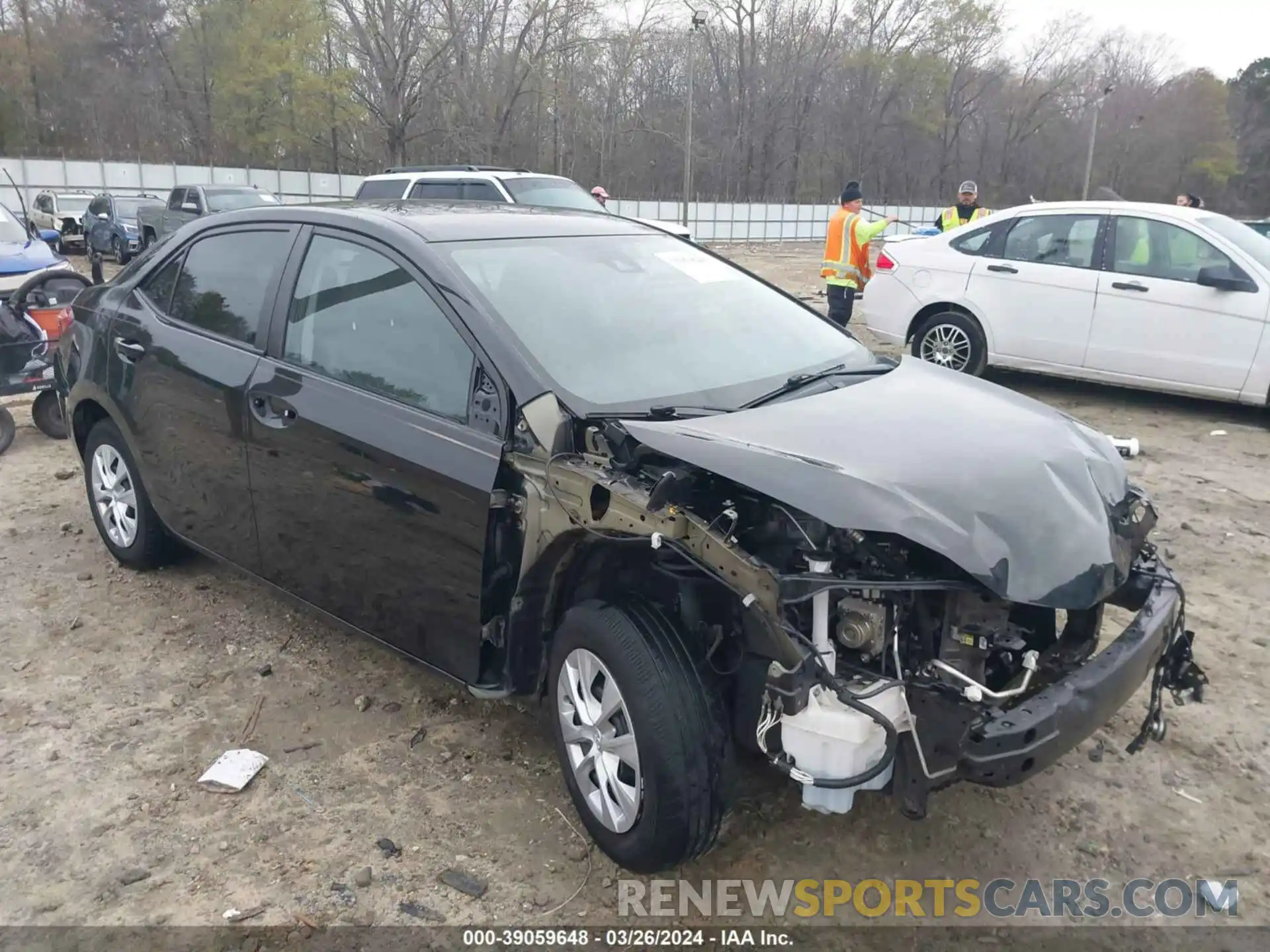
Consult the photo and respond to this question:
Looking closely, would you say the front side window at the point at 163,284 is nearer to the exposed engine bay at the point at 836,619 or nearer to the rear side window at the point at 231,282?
the rear side window at the point at 231,282

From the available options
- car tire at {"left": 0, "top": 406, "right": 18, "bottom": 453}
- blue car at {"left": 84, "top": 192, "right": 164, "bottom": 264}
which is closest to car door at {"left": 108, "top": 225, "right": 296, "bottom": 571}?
car tire at {"left": 0, "top": 406, "right": 18, "bottom": 453}

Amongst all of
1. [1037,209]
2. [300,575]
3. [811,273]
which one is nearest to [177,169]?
[811,273]

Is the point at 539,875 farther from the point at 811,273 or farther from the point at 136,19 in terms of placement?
the point at 136,19

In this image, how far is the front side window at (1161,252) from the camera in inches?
301

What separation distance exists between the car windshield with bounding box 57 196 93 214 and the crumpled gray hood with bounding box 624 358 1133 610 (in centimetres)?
2618

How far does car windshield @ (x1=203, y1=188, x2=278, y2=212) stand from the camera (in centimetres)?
1848

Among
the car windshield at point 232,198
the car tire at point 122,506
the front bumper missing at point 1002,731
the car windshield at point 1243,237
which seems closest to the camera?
the front bumper missing at point 1002,731

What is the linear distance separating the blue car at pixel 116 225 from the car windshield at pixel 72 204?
3.38 m

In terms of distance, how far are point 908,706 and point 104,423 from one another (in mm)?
4021

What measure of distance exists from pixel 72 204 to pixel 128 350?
79.8 feet

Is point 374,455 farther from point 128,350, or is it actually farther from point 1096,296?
point 1096,296

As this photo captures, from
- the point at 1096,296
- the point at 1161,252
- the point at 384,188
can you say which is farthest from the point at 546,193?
the point at 1161,252

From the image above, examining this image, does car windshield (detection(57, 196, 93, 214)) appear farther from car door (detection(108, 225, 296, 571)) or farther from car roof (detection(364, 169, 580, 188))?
car door (detection(108, 225, 296, 571))

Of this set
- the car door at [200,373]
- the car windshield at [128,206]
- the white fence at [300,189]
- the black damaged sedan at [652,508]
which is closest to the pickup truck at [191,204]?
the car windshield at [128,206]
